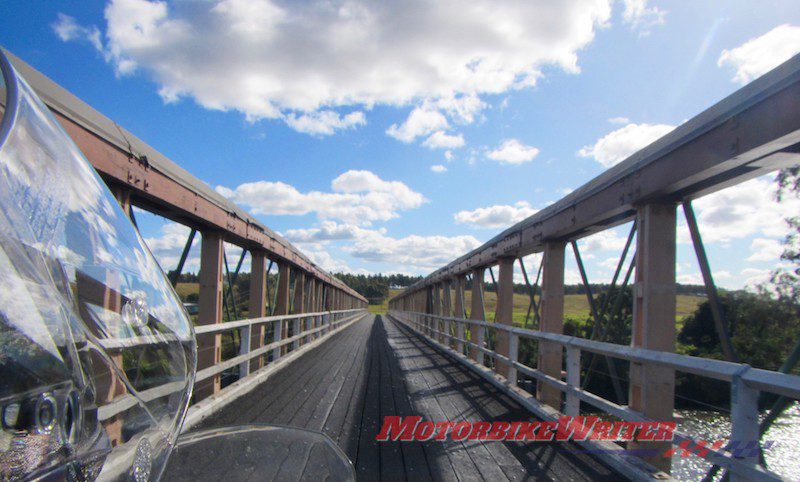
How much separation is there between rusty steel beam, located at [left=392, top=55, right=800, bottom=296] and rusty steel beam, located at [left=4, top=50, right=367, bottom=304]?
4.04 meters

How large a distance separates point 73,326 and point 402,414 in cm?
461

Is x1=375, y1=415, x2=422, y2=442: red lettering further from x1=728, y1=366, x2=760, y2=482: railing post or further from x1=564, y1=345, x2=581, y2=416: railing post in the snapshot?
x1=728, y1=366, x2=760, y2=482: railing post

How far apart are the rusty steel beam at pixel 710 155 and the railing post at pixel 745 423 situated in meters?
1.36

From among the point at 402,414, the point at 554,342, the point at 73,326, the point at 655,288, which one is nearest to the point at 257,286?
the point at 402,414

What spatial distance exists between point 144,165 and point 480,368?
5932 mm

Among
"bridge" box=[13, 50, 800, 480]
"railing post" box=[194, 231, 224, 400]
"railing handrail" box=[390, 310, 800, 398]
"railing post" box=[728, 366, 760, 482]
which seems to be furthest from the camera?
"railing post" box=[194, 231, 224, 400]

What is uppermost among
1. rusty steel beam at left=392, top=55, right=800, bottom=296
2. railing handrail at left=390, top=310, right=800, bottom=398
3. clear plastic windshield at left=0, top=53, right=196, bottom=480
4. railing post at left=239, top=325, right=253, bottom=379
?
rusty steel beam at left=392, top=55, right=800, bottom=296

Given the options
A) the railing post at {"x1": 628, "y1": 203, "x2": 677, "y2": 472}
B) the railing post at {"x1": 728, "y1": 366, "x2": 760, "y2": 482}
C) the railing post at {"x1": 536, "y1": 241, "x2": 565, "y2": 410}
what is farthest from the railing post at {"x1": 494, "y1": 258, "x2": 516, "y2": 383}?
the railing post at {"x1": 728, "y1": 366, "x2": 760, "y2": 482}

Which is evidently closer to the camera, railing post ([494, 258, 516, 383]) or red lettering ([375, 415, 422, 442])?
red lettering ([375, 415, 422, 442])

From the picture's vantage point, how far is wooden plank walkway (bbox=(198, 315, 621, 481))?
341 centimetres

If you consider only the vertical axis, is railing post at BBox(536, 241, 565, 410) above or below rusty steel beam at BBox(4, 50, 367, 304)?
below

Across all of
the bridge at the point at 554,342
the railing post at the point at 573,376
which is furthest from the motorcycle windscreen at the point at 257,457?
the railing post at the point at 573,376

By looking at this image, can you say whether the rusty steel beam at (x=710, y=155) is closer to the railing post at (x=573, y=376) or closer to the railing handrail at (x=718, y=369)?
the railing handrail at (x=718, y=369)

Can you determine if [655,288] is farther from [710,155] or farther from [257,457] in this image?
[257,457]
